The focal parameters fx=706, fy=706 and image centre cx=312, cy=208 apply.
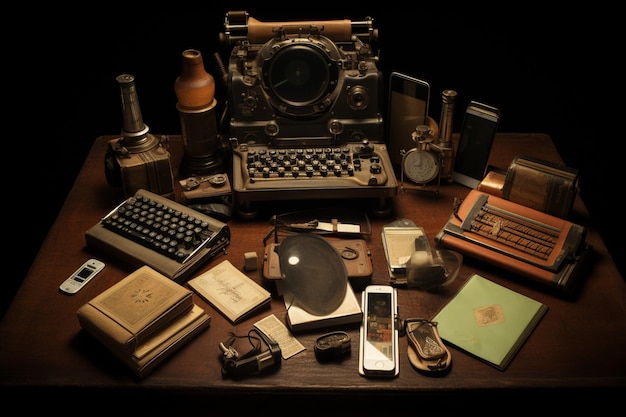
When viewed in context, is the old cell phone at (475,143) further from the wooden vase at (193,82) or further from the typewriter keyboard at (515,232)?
the wooden vase at (193,82)

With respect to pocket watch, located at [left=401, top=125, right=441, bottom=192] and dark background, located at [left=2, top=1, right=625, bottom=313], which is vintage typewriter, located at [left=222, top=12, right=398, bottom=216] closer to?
pocket watch, located at [left=401, top=125, right=441, bottom=192]

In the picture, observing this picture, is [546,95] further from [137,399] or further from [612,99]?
[137,399]

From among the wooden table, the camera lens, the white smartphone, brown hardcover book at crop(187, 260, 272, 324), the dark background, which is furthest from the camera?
the dark background

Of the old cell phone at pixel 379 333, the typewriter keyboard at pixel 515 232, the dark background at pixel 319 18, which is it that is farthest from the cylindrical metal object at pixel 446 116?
the old cell phone at pixel 379 333

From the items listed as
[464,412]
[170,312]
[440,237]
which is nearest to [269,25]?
[440,237]

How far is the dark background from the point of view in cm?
332

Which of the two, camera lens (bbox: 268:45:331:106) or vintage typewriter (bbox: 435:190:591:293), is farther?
camera lens (bbox: 268:45:331:106)

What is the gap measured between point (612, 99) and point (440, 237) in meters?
1.42

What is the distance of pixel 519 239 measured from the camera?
8.87ft

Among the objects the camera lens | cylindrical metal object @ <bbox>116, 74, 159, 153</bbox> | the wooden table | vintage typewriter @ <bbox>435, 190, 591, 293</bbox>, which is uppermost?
the camera lens

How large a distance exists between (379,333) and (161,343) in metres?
0.73

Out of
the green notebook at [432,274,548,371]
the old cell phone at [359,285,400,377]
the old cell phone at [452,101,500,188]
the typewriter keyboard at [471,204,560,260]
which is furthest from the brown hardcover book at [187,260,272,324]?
the old cell phone at [452,101,500,188]

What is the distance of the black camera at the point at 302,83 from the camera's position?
300 centimetres

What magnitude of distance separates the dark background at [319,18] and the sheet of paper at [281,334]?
4.90 ft
